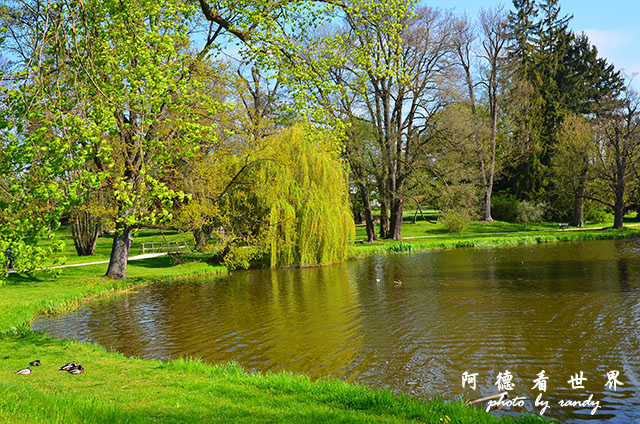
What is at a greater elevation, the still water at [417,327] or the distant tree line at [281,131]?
the distant tree line at [281,131]

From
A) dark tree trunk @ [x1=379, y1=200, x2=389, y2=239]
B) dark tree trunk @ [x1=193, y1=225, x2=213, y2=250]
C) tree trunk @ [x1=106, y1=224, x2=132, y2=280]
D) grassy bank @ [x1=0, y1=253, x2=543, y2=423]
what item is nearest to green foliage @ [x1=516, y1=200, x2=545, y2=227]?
dark tree trunk @ [x1=379, y1=200, x2=389, y2=239]

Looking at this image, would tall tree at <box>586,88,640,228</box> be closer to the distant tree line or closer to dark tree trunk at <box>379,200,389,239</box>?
the distant tree line

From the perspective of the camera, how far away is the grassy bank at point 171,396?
5516mm

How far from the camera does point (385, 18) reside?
432 inches

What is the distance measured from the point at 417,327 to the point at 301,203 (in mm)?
13492

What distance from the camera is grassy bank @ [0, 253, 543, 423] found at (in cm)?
552

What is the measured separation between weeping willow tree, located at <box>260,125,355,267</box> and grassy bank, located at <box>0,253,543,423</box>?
46.9ft

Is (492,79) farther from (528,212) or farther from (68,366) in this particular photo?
(68,366)

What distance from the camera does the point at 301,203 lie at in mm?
24922

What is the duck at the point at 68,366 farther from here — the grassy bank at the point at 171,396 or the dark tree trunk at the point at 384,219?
the dark tree trunk at the point at 384,219

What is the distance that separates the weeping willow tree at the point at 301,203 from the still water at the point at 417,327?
287 cm

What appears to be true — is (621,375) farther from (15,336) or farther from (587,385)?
(15,336)

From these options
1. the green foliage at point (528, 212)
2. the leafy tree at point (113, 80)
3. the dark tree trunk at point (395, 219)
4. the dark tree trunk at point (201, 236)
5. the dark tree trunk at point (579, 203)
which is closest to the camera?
the leafy tree at point (113, 80)

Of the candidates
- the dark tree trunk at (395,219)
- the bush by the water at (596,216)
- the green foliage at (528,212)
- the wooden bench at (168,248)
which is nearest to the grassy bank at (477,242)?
the dark tree trunk at (395,219)
